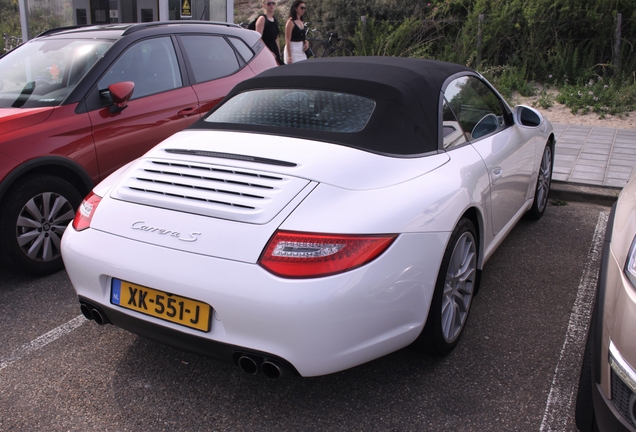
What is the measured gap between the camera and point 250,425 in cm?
242

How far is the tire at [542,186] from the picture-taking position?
475cm

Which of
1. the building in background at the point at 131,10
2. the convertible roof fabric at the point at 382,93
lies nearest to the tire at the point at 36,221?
the convertible roof fabric at the point at 382,93

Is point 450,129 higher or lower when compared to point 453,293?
higher

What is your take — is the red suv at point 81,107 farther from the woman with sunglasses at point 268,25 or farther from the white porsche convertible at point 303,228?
the woman with sunglasses at point 268,25

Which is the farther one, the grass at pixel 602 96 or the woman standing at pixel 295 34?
the grass at pixel 602 96

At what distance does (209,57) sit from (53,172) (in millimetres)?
1914

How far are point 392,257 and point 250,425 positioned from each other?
36.6 inches

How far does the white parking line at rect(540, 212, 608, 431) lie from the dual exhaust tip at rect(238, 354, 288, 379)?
1.13 meters

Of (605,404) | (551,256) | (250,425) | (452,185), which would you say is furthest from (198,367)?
(551,256)

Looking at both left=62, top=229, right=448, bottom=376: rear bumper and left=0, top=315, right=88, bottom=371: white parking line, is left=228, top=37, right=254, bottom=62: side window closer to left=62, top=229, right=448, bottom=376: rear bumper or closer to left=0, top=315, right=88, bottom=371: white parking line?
left=0, top=315, right=88, bottom=371: white parking line

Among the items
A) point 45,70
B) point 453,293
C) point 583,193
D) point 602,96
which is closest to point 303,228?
point 453,293

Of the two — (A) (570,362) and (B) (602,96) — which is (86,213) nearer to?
(A) (570,362)

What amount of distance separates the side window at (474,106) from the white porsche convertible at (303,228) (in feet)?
0.21

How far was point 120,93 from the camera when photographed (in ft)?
13.6
